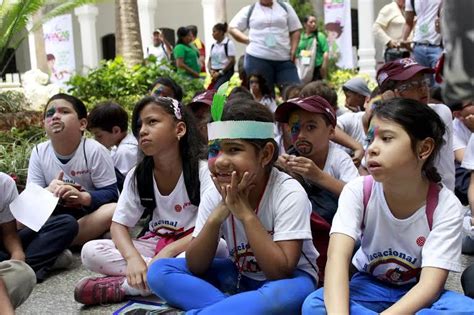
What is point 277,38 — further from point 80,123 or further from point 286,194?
point 286,194

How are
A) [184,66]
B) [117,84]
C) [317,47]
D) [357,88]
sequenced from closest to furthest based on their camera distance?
[357,88] → [117,84] → [317,47] → [184,66]

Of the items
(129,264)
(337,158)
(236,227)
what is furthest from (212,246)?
(337,158)

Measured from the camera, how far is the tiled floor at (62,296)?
3471mm

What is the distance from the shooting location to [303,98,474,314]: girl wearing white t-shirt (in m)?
2.58

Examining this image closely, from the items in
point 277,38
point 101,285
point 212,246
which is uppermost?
point 277,38

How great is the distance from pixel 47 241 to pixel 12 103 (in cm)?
487

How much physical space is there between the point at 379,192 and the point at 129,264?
1.25 metres

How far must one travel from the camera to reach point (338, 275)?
2.60 m

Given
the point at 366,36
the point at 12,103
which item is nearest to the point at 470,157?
the point at 12,103

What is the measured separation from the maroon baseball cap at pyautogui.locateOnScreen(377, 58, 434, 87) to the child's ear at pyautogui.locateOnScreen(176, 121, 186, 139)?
119 centimetres

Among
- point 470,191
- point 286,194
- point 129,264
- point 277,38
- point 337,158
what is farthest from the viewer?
point 277,38

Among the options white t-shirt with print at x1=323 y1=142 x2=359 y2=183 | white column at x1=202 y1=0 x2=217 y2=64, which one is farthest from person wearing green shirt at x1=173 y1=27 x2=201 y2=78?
white column at x1=202 y1=0 x2=217 y2=64

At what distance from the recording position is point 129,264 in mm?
3396

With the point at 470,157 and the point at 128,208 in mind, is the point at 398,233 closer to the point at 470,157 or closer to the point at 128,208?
the point at 128,208
